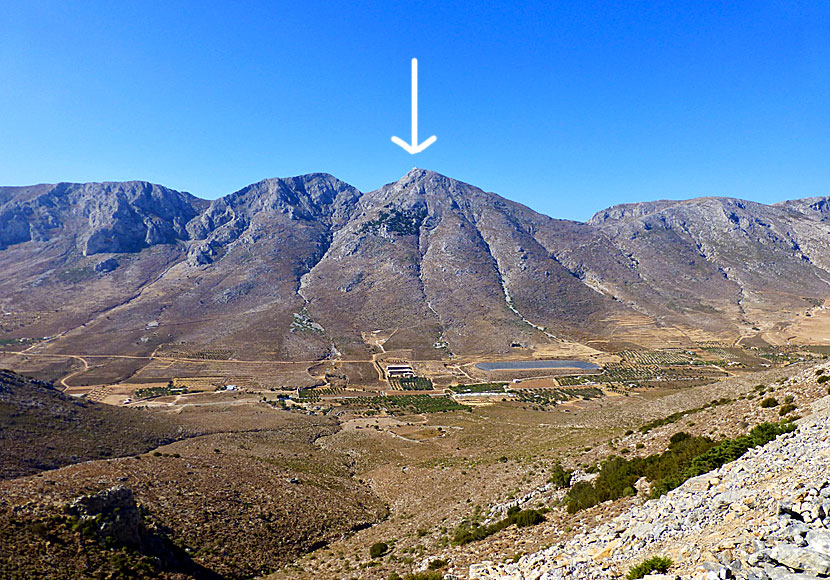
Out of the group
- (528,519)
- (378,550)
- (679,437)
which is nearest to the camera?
(528,519)

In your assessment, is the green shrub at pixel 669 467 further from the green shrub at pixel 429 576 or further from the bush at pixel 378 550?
the bush at pixel 378 550

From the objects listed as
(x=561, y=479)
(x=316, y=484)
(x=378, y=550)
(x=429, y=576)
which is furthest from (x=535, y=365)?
(x=429, y=576)

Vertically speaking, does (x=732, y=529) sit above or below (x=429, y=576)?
above

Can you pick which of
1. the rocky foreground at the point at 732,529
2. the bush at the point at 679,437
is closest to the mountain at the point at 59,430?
the rocky foreground at the point at 732,529

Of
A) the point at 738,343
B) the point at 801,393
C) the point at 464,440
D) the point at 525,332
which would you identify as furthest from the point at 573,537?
the point at 738,343

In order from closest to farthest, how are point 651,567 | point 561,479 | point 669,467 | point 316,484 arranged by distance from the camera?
point 651,567 < point 669,467 < point 561,479 < point 316,484

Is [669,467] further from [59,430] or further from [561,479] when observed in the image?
[59,430]

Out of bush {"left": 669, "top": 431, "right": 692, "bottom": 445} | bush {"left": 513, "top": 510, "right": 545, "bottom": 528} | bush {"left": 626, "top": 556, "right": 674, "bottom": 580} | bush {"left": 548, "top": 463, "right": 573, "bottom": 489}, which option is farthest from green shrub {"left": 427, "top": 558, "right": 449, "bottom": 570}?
bush {"left": 669, "top": 431, "right": 692, "bottom": 445}

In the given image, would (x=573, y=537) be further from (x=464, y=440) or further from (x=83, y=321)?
(x=83, y=321)

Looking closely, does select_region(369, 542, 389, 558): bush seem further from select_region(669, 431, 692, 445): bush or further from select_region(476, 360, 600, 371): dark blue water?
select_region(476, 360, 600, 371): dark blue water
